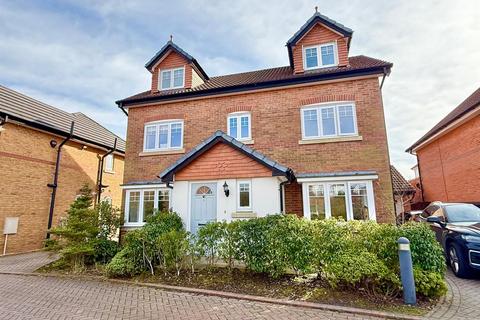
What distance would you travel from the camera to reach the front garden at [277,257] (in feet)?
20.0

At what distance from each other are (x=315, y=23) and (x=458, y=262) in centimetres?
1059

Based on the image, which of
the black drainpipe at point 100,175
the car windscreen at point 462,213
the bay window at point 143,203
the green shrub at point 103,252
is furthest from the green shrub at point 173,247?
the black drainpipe at point 100,175

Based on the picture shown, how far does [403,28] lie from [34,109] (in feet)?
62.1

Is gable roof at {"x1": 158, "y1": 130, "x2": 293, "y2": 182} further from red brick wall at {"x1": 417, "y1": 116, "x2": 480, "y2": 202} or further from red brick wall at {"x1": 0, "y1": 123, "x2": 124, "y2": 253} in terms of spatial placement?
red brick wall at {"x1": 417, "y1": 116, "x2": 480, "y2": 202}

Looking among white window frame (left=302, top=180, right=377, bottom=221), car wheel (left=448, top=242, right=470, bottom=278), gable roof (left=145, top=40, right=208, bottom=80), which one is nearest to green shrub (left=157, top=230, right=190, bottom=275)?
white window frame (left=302, top=180, right=377, bottom=221)

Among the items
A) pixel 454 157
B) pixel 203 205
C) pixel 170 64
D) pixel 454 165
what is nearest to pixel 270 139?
pixel 203 205

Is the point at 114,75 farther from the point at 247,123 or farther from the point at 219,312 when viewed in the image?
the point at 219,312

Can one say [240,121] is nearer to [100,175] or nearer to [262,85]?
[262,85]

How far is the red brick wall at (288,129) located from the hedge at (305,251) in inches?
157

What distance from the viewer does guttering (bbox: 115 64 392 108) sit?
10914 mm

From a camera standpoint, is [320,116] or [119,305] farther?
[320,116]

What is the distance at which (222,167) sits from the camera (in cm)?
1010

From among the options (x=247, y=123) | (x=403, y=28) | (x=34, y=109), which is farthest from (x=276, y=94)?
(x=34, y=109)

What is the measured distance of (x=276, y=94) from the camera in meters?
12.1
